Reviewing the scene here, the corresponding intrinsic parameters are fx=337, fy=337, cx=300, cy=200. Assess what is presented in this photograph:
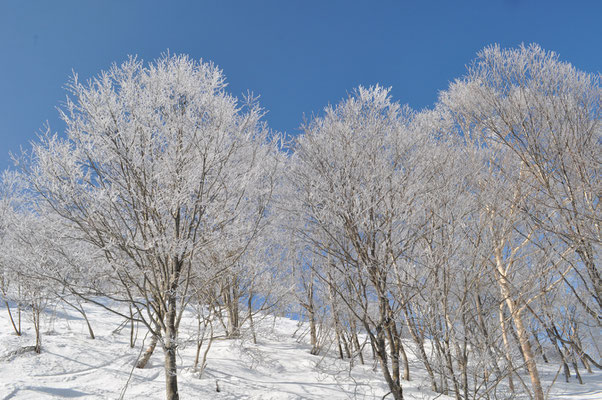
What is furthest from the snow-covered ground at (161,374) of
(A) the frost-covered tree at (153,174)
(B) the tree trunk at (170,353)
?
(A) the frost-covered tree at (153,174)

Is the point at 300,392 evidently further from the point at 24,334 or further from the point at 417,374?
the point at 24,334

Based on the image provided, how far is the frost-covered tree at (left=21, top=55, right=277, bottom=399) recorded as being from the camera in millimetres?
4363

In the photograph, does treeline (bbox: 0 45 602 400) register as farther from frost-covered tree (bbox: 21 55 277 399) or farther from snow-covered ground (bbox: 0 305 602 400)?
snow-covered ground (bbox: 0 305 602 400)

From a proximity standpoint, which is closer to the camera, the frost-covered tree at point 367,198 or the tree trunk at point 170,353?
→ the frost-covered tree at point 367,198

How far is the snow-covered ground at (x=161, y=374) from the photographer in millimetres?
6379

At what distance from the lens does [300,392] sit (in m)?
6.80

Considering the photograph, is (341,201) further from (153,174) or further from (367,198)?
(153,174)

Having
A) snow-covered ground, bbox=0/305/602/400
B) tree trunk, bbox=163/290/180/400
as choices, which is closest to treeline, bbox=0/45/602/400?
tree trunk, bbox=163/290/180/400

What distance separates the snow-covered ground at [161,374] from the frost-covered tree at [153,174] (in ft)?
4.31

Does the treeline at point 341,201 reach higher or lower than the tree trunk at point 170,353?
higher

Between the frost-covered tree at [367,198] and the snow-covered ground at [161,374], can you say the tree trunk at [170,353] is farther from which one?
the frost-covered tree at [367,198]

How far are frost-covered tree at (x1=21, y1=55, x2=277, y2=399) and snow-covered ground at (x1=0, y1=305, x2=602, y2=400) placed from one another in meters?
1.31

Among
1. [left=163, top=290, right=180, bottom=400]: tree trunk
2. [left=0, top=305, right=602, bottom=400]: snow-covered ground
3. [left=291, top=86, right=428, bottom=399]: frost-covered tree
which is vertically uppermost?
[left=291, top=86, right=428, bottom=399]: frost-covered tree

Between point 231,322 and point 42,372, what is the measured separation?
159 inches
